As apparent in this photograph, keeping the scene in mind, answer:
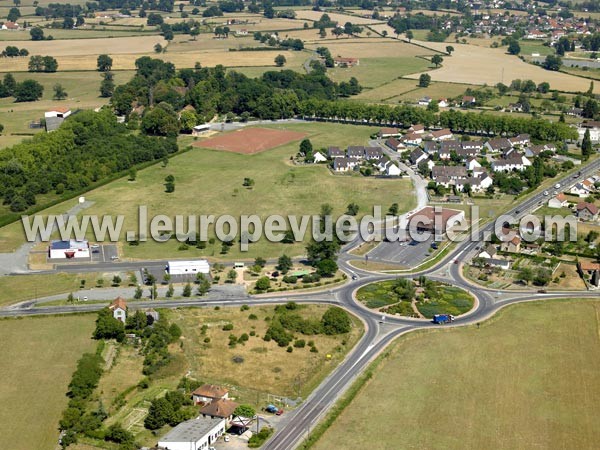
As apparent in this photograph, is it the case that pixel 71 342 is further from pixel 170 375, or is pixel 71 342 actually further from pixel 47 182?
pixel 47 182

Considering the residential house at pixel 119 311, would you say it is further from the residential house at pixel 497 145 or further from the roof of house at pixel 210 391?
the residential house at pixel 497 145

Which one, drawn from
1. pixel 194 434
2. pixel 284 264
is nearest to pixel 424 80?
pixel 284 264

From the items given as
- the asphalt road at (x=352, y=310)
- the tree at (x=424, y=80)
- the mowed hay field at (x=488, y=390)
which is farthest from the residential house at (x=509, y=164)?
the tree at (x=424, y=80)

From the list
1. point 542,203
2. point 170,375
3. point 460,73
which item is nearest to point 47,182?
point 170,375

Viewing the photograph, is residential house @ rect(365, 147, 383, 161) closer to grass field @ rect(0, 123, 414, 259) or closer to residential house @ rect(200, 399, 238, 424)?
grass field @ rect(0, 123, 414, 259)

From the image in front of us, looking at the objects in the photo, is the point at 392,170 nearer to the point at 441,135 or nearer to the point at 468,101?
the point at 441,135

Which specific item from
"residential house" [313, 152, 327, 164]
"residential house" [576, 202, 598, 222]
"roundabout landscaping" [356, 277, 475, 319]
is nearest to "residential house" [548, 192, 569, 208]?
"residential house" [576, 202, 598, 222]

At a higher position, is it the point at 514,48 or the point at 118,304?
the point at 514,48
